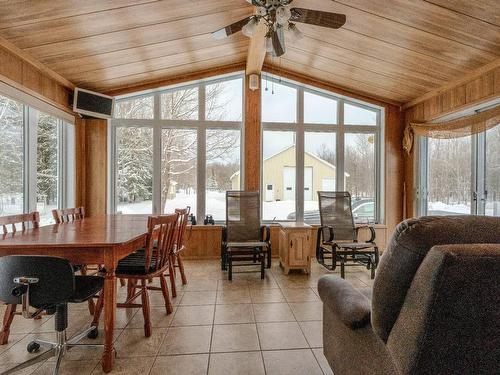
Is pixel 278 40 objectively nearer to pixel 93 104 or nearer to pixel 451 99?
pixel 451 99

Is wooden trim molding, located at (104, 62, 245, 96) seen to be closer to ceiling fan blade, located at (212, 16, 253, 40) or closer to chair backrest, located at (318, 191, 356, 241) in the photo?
ceiling fan blade, located at (212, 16, 253, 40)

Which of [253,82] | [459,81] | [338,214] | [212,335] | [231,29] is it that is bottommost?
[212,335]

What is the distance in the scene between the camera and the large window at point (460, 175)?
3760 mm

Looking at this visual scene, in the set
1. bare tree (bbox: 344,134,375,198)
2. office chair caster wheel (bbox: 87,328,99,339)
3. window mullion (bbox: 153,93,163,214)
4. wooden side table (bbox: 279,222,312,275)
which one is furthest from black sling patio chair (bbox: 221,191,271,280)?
office chair caster wheel (bbox: 87,328,99,339)

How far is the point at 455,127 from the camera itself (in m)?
4.05

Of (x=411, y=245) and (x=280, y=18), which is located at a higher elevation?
(x=280, y=18)

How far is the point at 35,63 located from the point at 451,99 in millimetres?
5246

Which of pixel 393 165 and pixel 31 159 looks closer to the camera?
pixel 31 159

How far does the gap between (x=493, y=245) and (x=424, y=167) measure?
180 inches

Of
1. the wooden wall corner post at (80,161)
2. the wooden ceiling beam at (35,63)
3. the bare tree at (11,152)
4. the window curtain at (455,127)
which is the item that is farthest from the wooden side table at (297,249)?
the wooden ceiling beam at (35,63)

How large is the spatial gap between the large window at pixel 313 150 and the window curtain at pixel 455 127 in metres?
0.57

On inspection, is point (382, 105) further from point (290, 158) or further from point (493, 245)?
point (493, 245)

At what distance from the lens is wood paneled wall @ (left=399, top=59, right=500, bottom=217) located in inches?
139

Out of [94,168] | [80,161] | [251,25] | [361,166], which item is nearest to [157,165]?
[94,168]
